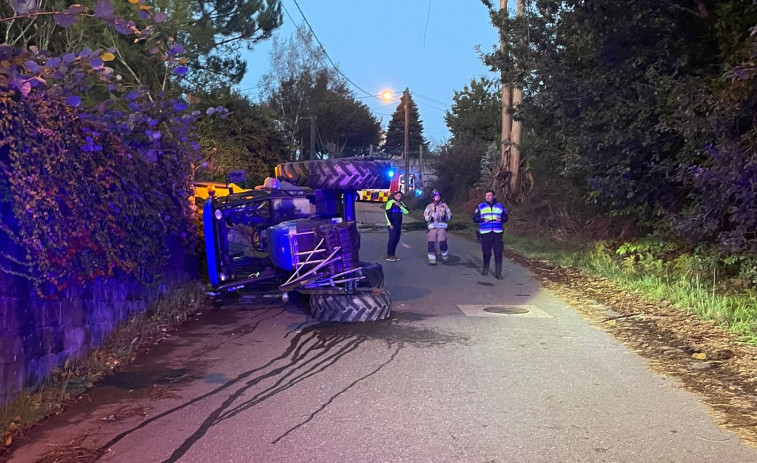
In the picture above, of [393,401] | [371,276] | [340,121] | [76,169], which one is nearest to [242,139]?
[371,276]

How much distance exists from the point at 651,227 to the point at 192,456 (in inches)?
427

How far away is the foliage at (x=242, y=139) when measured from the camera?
20.7 meters

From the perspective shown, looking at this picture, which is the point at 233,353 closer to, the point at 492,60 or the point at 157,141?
the point at 157,141

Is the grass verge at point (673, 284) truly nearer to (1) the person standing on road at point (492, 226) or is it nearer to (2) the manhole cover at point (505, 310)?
(1) the person standing on road at point (492, 226)

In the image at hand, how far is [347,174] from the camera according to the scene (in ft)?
25.2

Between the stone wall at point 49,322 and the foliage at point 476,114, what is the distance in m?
32.6

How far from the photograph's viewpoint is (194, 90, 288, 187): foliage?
20.7 meters

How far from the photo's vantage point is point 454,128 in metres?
47.9

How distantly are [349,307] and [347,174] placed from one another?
167cm

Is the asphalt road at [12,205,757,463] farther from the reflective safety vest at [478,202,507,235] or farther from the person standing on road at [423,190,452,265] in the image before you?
the person standing on road at [423,190,452,265]

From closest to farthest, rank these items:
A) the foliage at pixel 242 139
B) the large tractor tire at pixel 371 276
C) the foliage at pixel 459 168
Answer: the large tractor tire at pixel 371 276 → the foliage at pixel 242 139 → the foliage at pixel 459 168

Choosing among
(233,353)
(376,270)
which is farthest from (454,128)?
(233,353)

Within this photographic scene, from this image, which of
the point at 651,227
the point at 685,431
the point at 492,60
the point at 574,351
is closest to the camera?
the point at 685,431

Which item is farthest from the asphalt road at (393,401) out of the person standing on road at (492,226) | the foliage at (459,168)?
the foliage at (459,168)
